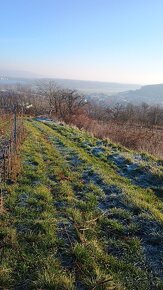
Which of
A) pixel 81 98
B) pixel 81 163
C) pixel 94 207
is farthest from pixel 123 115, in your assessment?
pixel 94 207

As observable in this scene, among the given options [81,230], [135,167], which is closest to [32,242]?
[81,230]

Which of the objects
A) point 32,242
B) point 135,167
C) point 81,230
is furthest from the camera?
point 135,167

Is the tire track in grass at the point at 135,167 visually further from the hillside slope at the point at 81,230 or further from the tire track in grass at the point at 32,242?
the tire track in grass at the point at 32,242

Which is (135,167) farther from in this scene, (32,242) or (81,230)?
(32,242)

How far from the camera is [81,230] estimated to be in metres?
5.21

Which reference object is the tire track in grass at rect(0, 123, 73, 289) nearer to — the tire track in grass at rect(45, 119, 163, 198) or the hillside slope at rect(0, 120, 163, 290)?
the hillside slope at rect(0, 120, 163, 290)

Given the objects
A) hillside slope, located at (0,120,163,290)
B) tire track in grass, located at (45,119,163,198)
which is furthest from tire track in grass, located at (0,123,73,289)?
tire track in grass, located at (45,119,163,198)

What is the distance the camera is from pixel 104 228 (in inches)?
213

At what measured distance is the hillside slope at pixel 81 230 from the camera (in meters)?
3.94

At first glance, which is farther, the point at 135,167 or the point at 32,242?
the point at 135,167

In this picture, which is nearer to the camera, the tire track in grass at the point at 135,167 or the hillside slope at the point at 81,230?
the hillside slope at the point at 81,230

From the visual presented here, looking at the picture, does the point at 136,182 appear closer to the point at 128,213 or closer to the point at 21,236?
the point at 128,213

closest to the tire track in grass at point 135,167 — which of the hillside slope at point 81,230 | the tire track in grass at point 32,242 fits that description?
the hillside slope at point 81,230

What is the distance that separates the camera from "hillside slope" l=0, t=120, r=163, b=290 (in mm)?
3943
